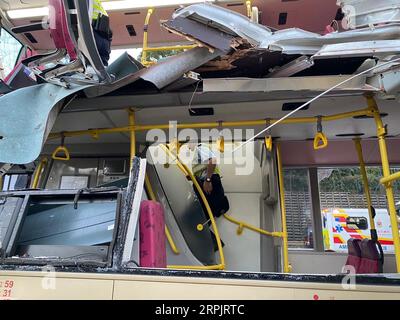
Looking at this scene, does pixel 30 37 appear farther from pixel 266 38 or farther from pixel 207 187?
pixel 266 38

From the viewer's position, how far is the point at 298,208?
471 centimetres

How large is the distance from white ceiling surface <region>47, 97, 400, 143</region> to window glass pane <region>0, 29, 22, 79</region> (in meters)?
1.06

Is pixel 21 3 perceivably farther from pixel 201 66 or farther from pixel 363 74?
pixel 363 74

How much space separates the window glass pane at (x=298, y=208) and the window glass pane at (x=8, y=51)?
367cm

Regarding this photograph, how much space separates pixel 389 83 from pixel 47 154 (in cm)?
327

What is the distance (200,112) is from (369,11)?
4.71 feet

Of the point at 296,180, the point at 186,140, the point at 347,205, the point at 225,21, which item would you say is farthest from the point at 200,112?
the point at 347,205

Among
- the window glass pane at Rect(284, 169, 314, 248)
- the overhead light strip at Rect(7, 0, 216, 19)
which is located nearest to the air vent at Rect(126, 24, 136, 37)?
the overhead light strip at Rect(7, 0, 216, 19)

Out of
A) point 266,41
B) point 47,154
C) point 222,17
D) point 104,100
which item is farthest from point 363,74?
point 47,154

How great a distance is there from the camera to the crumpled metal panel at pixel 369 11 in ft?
6.98

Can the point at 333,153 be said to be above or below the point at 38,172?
above

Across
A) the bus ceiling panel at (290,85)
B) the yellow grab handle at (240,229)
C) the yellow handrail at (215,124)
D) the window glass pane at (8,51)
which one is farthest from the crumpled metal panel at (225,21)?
the window glass pane at (8,51)

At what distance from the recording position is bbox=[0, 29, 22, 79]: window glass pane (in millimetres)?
3487

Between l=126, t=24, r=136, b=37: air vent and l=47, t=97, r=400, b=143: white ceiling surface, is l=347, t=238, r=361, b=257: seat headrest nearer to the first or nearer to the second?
l=47, t=97, r=400, b=143: white ceiling surface
